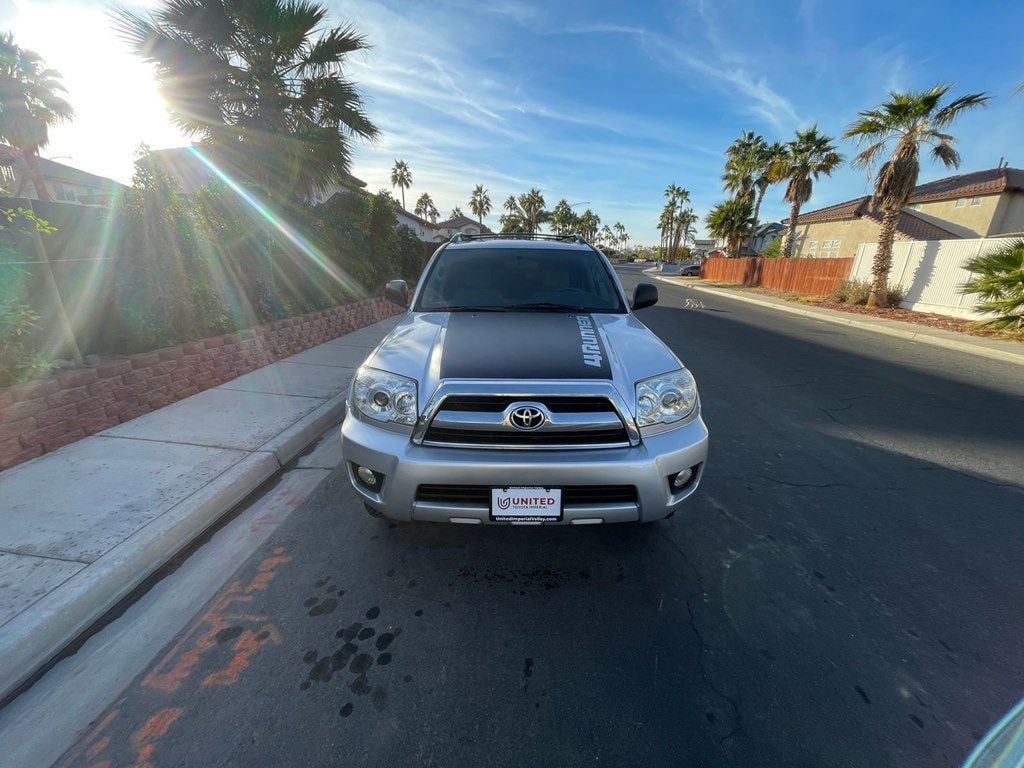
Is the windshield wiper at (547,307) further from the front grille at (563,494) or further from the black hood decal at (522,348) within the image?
the front grille at (563,494)

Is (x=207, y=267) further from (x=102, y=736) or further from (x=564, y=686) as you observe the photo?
(x=564, y=686)

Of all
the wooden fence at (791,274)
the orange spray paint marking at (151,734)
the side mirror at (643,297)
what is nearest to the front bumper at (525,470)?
the orange spray paint marking at (151,734)

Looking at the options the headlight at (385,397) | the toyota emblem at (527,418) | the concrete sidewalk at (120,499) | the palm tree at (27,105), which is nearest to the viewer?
the concrete sidewalk at (120,499)

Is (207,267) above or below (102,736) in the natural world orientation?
above

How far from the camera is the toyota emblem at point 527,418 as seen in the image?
2.03 metres

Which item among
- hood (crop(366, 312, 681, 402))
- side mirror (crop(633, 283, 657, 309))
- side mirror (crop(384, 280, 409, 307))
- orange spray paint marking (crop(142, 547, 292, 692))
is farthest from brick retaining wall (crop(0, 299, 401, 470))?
side mirror (crop(633, 283, 657, 309))

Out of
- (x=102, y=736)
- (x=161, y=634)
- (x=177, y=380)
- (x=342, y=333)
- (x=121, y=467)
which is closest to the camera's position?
(x=102, y=736)

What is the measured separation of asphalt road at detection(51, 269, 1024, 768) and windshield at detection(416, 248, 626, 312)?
61.9 inches

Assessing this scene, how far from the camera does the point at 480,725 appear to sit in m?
1.57

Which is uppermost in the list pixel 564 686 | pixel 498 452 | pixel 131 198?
pixel 131 198

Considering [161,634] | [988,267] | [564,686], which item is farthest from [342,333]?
[988,267]

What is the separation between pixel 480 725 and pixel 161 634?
60.3 inches

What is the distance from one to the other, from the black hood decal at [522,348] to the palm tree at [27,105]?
24532 millimetres

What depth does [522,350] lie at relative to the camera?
236 centimetres
